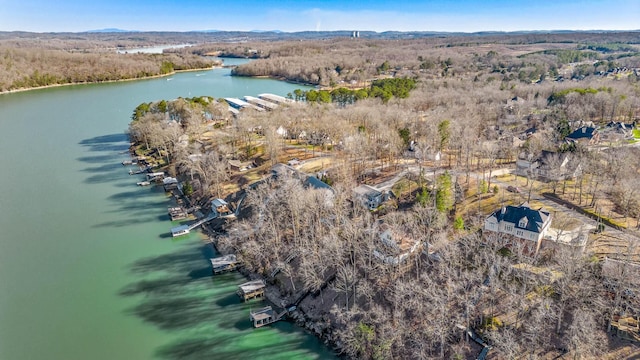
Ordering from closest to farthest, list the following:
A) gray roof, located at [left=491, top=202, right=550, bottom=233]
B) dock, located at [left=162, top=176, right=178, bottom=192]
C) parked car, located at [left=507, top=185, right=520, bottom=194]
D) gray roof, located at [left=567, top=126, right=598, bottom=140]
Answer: gray roof, located at [left=491, top=202, right=550, bottom=233]
parked car, located at [left=507, top=185, right=520, bottom=194]
dock, located at [left=162, top=176, right=178, bottom=192]
gray roof, located at [left=567, top=126, right=598, bottom=140]

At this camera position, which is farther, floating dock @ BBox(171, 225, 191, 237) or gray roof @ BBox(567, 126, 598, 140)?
gray roof @ BBox(567, 126, 598, 140)

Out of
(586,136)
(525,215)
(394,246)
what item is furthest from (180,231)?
(586,136)

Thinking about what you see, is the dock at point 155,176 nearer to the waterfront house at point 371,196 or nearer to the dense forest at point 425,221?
the dense forest at point 425,221

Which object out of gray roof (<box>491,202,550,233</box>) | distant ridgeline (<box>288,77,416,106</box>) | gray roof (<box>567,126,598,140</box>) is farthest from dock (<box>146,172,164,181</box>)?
gray roof (<box>567,126,598,140</box>)

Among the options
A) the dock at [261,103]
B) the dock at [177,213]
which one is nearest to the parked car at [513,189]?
the dock at [177,213]

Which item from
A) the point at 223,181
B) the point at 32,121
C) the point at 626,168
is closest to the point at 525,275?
the point at 626,168

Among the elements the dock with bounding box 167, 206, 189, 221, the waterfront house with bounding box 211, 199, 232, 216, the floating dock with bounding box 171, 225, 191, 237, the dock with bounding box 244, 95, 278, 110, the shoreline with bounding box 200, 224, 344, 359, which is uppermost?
the dock with bounding box 244, 95, 278, 110

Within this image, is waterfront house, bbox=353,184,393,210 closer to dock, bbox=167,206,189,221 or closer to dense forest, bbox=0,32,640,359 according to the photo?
dense forest, bbox=0,32,640,359
